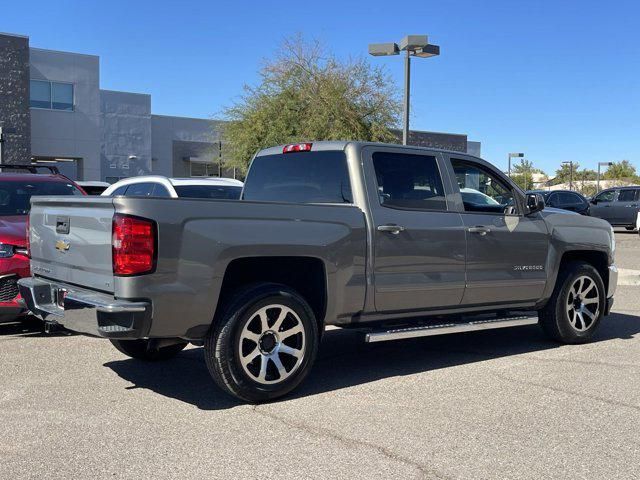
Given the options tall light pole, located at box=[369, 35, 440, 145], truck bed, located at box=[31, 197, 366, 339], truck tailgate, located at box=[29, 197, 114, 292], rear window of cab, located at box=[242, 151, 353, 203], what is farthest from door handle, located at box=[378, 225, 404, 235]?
tall light pole, located at box=[369, 35, 440, 145]

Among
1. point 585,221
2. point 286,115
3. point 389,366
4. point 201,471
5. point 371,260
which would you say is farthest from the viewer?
point 286,115

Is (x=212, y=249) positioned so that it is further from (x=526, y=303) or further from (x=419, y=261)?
(x=526, y=303)

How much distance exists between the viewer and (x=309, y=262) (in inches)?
219

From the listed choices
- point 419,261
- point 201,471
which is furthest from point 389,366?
point 201,471

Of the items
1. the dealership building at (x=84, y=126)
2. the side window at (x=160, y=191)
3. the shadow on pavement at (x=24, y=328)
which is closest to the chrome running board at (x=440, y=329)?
the shadow on pavement at (x=24, y=328)

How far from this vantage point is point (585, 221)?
7.55 metres

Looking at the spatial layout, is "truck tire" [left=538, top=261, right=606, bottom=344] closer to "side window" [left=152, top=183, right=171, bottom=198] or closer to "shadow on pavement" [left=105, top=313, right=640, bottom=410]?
"shadow on pavement" [left=105, top=313, right=640, bottom=410]

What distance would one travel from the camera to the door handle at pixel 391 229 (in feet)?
19.0

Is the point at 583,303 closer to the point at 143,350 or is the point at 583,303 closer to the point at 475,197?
the point at 475,197

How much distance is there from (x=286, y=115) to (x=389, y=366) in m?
19.6

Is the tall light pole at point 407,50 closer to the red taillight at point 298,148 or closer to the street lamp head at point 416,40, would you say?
the street lamp head at point 416,40

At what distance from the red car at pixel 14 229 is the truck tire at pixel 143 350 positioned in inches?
51.3

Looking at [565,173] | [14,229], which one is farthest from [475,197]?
[565,173]

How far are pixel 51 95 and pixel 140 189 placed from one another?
23668 mm
